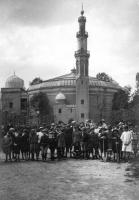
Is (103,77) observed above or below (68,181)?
above

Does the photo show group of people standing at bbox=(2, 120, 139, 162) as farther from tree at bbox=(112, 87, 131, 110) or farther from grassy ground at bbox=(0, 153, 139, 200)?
tree at bbox=(112, 87, 131, 110)

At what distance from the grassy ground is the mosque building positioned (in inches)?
2209

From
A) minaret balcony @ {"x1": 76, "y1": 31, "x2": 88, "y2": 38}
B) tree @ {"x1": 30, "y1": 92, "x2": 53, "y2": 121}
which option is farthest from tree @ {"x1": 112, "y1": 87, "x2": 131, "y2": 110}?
minaret balcony @ {"x1": 76, "y1": 31, "x2": 88, "y2": 38}

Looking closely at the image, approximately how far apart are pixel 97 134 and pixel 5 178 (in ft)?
22.1

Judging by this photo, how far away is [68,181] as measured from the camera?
11344 mm

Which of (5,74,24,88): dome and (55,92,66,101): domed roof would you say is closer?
(55,92,66,101): domed roof

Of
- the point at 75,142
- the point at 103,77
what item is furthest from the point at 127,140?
the point at 103,77

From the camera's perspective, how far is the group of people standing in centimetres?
1656

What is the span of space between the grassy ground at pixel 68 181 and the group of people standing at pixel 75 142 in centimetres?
122

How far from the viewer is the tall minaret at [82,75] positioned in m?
72.6

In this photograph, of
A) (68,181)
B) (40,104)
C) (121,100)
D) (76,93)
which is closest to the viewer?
(68,181)

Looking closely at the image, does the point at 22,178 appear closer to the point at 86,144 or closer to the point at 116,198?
the point at 116,198

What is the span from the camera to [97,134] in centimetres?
1770

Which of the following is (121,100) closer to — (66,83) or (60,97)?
(66,83)
